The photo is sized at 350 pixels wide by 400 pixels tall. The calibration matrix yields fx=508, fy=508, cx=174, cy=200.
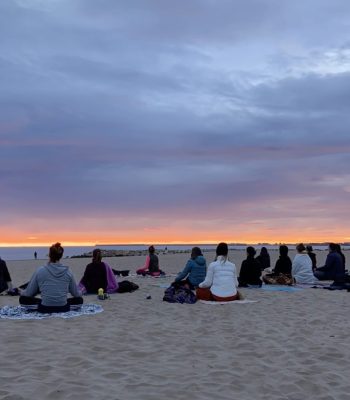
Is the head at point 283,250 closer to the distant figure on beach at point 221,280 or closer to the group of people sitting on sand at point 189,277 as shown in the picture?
the group of people sitting on sand at point 189,277

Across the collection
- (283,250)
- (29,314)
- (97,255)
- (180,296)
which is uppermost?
(283,250)

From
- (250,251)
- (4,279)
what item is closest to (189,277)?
(250,251)

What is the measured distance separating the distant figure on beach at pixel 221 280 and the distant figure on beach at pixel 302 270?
6.41m

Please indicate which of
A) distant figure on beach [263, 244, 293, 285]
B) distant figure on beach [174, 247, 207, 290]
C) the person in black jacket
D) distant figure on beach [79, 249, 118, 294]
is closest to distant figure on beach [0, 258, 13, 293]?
distant figure on beach [79, 249, 118, 294]

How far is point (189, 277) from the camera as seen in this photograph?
16281mm

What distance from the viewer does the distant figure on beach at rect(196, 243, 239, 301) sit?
13594mm

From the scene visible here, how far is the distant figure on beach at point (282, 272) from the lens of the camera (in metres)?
18.9

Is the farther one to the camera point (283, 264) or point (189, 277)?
point (283, 264)

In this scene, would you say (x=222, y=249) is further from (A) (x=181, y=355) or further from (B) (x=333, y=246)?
(B) (x=333, y=246)

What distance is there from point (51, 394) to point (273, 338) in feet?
15.2

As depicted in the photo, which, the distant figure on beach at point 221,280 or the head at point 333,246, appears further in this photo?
the head at point 333,246

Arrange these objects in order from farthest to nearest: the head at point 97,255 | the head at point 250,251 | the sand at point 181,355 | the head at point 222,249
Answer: the head at point 250,251 < the head at point 97,255 < the head at point 222,249 < the sand at point 181,355

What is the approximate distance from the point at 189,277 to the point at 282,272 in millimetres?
5039

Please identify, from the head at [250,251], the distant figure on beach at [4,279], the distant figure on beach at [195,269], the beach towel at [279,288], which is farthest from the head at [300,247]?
the distant figure on beach at [4,279]
